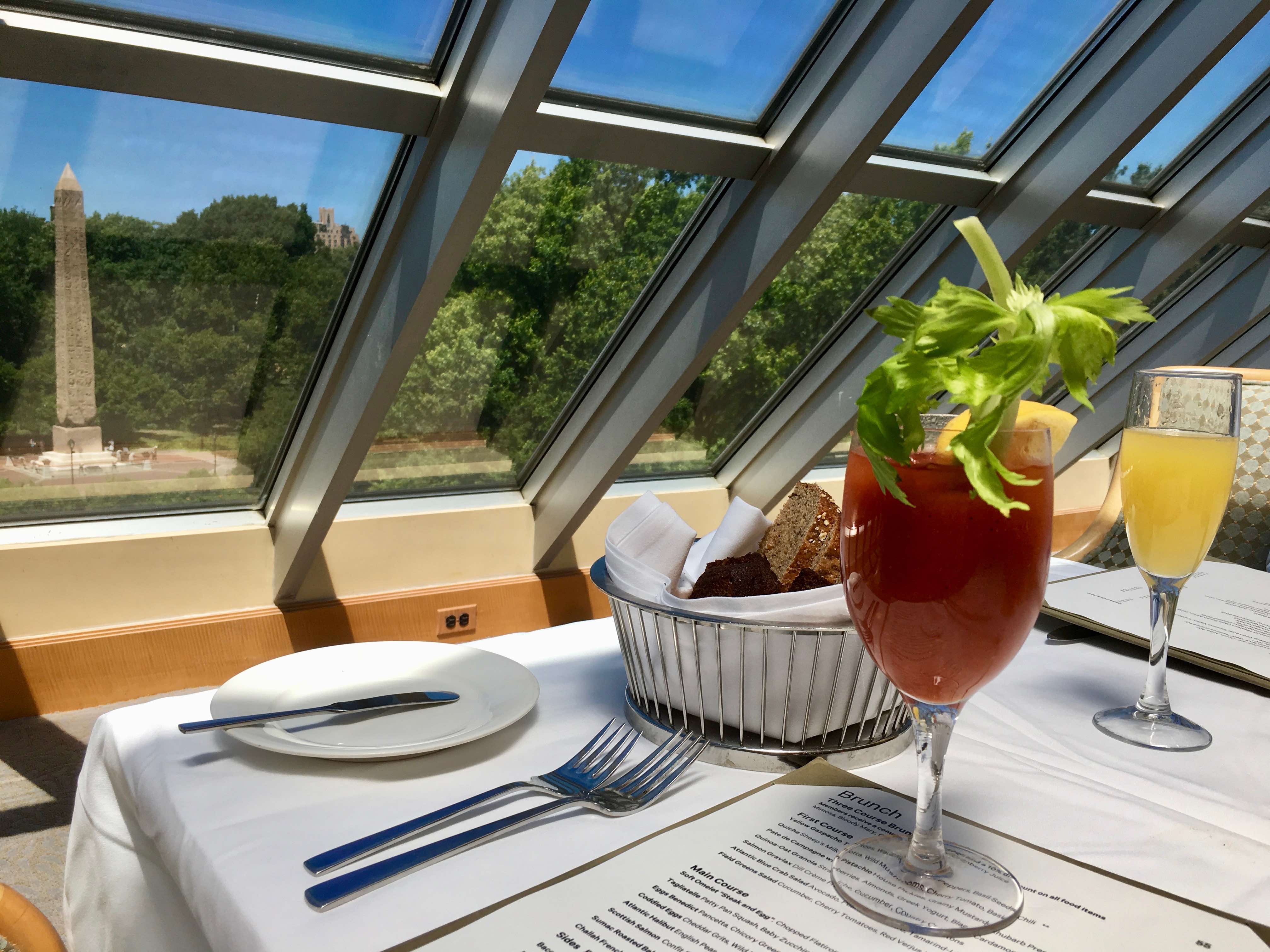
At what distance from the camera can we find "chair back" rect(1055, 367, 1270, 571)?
5.31ft

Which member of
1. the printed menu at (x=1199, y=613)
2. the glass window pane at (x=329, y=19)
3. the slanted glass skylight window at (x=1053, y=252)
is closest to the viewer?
the printed menu at (x=1199, y=613)

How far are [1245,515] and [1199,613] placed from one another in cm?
77

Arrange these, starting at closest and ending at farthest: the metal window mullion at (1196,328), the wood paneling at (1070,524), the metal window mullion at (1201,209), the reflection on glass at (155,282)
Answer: the reflection on glass at (155,282) < the metal window mullion at (1201,209) < the metal window mullion at (1196,328) < the wood paneling at (1070,524)

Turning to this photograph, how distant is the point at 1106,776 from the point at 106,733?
81cm

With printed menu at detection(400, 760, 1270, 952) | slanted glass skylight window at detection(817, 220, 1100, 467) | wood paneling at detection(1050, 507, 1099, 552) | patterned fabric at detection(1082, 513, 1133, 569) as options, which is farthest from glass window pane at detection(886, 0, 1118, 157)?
wood paneling at detection(1050, 507, 1099, 552)

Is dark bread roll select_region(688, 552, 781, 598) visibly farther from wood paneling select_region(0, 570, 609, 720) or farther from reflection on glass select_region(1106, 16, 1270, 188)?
reflection on glass select_region(1106, 16, 1270, 188)

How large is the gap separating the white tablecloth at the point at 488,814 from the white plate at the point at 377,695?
21mm

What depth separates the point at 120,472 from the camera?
2615 millimetres

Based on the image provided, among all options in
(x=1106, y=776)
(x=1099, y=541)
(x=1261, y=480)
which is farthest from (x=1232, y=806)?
(x=1261, y=480)

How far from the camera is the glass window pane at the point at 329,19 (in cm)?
175

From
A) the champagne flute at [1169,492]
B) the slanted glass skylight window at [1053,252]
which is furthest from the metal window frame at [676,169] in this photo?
the champagne flute at [1169,492]

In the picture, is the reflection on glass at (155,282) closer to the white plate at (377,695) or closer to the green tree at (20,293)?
the green tree at (20,293)

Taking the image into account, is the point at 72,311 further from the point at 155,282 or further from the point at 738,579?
the point at 738,579

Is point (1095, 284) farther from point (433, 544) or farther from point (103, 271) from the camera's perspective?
point (103, 271)
